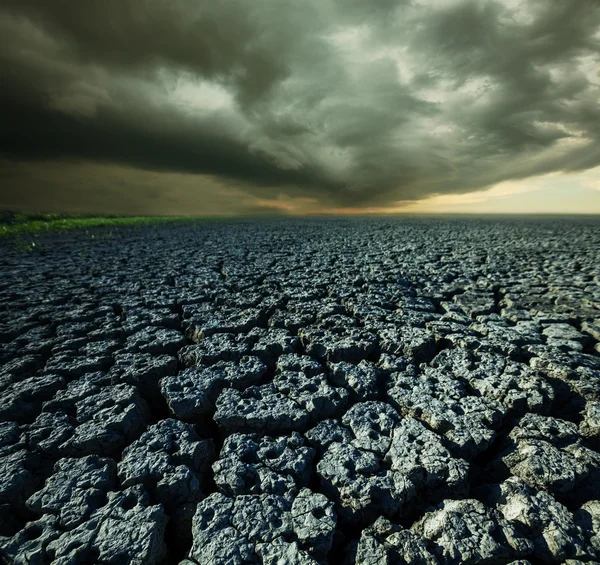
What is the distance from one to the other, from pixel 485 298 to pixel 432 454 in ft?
9.46

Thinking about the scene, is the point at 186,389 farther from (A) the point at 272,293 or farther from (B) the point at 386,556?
(A) the point at 272,293

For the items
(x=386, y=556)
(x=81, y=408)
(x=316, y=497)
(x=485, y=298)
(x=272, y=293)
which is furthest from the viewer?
(x=272, y=293)

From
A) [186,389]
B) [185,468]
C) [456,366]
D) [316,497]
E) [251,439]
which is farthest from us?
[456,366]

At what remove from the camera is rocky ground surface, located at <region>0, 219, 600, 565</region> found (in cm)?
133

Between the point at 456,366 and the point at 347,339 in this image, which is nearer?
the point at 456,366

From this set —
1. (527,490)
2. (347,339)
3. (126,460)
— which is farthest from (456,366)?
(126,460)

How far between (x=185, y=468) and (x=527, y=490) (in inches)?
58.5

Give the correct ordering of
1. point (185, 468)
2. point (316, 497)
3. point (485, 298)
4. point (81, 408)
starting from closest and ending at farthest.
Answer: point (316, 497) < point (185, 468) < point (81, 408) < point (485, 298)

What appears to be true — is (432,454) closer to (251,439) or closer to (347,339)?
(251,439)

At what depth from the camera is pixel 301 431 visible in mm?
1892

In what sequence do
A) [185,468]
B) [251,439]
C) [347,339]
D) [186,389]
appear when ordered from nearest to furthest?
[185,468] < [251,439] < [186,389] < [347,339]

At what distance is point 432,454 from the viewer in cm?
167

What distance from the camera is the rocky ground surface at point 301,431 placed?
1.33 metres

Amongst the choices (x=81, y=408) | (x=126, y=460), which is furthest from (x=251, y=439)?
(x=81, y=408)
